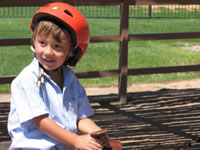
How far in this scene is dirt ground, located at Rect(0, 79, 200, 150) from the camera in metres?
4.41

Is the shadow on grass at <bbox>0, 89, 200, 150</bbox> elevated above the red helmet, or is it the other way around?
the red helmet

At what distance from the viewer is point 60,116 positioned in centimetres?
204

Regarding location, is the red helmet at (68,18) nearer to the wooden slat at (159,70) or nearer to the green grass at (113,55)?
the wooden slat at (159,70)

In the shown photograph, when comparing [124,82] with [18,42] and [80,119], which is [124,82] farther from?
[80,119]

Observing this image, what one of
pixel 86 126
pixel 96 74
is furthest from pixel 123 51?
pixel 86 126

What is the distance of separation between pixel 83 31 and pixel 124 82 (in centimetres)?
406

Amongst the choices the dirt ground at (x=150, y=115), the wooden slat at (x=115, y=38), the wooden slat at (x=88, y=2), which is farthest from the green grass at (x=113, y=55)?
the wooden slat at (x=88, y=2)

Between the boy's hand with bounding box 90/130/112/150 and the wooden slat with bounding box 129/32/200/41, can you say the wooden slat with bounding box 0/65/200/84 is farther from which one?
the boy's hand with bounding box 90/130/112/150

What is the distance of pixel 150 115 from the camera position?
5.31 m

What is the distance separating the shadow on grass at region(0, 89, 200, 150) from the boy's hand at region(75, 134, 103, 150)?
7.53 ft

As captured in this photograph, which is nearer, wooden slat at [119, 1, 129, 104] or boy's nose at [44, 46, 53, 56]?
boy's nose at [44, 46, 53, 56]

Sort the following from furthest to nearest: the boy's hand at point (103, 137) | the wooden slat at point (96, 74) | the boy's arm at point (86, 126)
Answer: the wooden slat at point (96, 74)
the boy's arm at point (86, 126)
the boy's hand at point (103, 137)

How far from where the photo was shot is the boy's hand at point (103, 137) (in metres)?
1.66

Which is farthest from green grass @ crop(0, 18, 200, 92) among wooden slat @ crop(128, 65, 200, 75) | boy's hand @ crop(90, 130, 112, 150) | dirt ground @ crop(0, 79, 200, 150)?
boy's hand @ crop(90, 130, 112, 150)
